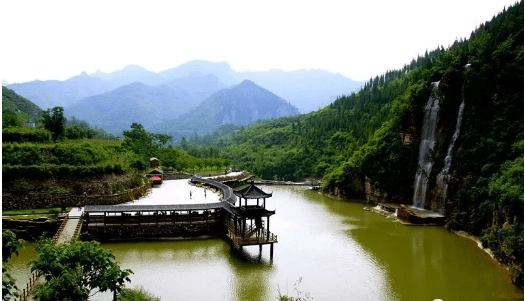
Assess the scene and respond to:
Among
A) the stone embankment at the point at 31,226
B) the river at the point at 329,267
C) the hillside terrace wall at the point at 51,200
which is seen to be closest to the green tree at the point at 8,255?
the river at the point at 329,267

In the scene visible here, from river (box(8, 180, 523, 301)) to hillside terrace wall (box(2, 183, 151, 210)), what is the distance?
801cm

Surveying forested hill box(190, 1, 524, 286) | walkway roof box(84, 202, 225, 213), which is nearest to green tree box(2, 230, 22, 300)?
walkway roof box(84, 202, 225, 213)

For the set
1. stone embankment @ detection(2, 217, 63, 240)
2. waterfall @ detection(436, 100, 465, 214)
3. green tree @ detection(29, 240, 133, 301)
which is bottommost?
stone embankment @ detection(2, 217, 63, 240)

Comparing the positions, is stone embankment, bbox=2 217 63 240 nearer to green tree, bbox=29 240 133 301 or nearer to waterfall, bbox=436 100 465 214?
green tree, bbox=29 240 133 301

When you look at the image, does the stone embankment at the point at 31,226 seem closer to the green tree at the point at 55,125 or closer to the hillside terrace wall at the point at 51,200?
the hillside terrace wall at the point at 51,200

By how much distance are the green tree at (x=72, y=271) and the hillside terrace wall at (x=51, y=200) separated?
20414 mm

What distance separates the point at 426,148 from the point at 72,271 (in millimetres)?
40405

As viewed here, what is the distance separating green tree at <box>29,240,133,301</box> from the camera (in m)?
14.4

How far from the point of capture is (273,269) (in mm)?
25375

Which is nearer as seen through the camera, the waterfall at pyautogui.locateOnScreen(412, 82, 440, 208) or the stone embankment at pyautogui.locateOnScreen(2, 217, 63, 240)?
the stone embankment at pyautogui.locateOnScreen(2, 217, 63, 240)

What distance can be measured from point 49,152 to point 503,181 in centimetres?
3838

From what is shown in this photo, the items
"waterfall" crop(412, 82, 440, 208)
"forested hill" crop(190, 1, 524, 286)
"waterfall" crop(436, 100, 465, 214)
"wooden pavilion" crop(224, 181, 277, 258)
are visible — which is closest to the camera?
"wooden pavilion" crop(224, 181, 277, 258)

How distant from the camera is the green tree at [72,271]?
14.4 m

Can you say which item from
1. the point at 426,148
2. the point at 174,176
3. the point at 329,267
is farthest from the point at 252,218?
the point at 174,176
